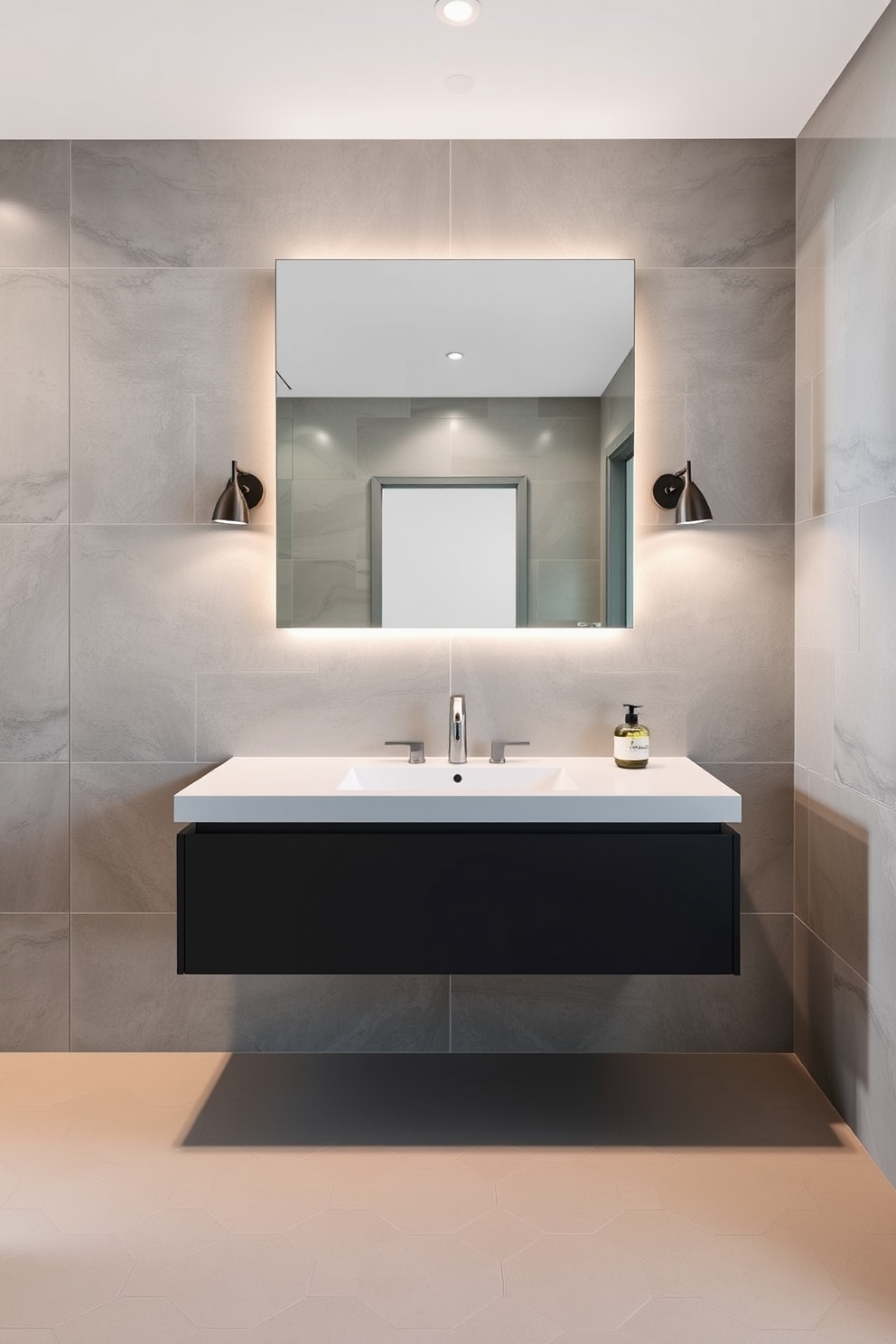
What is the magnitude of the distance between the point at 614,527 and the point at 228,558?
3.39 ft

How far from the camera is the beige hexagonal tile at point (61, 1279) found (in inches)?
62.5

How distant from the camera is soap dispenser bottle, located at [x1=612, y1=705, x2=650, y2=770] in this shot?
7.72ft

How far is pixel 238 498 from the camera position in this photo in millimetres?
2373

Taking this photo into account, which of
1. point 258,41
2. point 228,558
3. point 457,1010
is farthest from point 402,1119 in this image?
A: point 258,41

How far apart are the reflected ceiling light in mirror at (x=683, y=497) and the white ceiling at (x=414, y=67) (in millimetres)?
890

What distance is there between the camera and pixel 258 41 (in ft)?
6.64

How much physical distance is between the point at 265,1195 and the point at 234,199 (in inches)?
94.5

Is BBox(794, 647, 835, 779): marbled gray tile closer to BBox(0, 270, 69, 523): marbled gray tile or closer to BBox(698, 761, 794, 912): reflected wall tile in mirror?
BBox(698, 761, 794, 912): reflected wall tile in mirror

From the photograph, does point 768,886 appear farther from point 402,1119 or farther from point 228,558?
point 228,558

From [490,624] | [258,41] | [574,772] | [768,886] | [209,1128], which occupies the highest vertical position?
[258,41]

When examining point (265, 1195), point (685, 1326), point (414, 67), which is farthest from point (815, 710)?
point (414, 67)

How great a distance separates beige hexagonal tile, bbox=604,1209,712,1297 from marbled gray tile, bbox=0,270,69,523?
214 centimetres

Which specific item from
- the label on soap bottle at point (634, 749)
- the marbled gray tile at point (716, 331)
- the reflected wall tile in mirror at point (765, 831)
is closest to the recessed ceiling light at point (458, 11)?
the marbled gray tile at point (716, 331)

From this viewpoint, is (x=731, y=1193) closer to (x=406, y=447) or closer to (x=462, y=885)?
(x=462, y=885)
